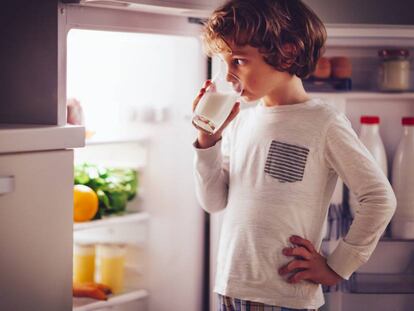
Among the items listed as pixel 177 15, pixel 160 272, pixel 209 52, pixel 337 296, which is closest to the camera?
pixel 209 52

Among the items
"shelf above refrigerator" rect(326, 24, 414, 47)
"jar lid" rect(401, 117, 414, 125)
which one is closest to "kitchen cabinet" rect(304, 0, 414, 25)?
"shelf above refrigerator" rect(326, 24, 414, 47)

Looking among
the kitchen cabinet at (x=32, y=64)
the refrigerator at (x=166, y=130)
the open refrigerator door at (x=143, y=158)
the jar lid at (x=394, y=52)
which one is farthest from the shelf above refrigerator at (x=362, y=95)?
the kitchen cabinet at (x=32, y=64)

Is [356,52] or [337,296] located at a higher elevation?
[356,52]

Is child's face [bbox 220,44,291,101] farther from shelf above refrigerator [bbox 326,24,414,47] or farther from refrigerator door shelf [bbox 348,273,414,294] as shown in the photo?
refrigerator door shelf [bbox 348,273,414,294]

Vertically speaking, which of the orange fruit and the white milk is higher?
the white milk

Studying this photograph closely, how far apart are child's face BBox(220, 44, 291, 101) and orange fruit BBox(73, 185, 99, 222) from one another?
70 cm

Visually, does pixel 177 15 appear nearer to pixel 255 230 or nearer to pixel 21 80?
pixel 21 80

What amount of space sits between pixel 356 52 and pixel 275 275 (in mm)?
878

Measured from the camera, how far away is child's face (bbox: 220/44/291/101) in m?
1.63

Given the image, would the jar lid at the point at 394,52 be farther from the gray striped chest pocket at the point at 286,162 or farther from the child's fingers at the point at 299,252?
the child's fingers at the point at 299,252

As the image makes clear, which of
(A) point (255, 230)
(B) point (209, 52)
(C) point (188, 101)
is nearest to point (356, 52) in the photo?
(C) point (188, 101)

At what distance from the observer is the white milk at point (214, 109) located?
1619 mm

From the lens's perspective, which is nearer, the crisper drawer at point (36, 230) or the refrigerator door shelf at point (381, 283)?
the crisper drawer at point (36, 230)

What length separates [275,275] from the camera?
1.63m
